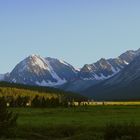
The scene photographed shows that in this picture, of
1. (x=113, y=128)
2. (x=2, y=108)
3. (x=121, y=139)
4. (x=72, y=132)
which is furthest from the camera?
(x=72, y=132)

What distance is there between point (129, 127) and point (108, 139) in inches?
144

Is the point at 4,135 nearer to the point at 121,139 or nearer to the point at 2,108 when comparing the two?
the point at 2,108

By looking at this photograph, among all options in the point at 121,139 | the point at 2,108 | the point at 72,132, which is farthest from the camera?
the point at 72,132

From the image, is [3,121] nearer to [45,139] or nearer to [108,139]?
[45,139]

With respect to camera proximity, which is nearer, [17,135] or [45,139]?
[45,139]

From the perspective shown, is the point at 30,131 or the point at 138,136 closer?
the point at 138,136

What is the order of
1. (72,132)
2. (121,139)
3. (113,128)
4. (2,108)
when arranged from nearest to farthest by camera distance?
(121,139)
(113,128)
(2,108)
(72,132)

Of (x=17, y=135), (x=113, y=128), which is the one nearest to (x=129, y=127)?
(x=113, y=128)

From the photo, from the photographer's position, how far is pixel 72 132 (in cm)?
6328

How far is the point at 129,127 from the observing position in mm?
52969

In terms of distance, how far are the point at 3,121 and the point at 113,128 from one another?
39.4 feet

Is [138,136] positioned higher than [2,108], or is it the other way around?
[2,108]

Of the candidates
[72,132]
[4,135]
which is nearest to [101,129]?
[72,132]

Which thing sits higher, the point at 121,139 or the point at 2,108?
the point at 2,108
